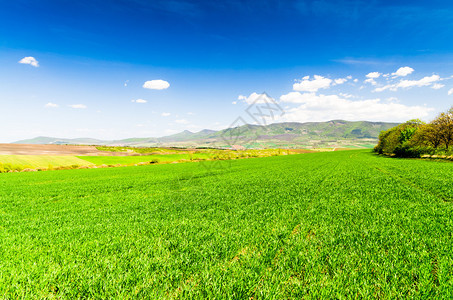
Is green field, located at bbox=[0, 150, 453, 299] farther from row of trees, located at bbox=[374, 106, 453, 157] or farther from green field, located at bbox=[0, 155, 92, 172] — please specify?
green field, located at bbox=[0, 155, 92, 172]

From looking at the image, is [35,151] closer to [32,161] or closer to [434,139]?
[32,161]

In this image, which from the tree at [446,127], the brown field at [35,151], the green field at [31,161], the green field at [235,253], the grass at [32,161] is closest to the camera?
the green field at [235,253]

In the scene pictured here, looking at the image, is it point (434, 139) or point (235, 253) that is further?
point (434, 139)

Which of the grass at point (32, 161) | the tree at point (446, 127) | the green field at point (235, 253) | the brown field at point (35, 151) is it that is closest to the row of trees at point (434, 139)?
the tree at point (446, 127)

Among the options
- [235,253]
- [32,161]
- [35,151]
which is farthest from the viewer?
[35,151]

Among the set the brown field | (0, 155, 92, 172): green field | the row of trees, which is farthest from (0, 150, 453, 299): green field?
the brown field

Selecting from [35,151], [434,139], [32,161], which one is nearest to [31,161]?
[32,161]

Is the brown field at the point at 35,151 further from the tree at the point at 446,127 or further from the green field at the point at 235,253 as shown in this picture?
the tree at the point at 446,127

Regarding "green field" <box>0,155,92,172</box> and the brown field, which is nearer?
"green field" <box>0,155,92,172</box>

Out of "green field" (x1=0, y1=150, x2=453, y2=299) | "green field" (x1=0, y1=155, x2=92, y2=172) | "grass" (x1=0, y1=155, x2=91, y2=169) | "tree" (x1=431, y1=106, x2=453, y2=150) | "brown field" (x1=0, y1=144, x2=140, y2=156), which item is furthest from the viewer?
"brown field" (x1=0, y1=144, x2=140, y2=156)

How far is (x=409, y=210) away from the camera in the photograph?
938 centimetres

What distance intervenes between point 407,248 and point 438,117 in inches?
2625

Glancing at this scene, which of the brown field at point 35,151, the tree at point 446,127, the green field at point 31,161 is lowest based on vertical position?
the green field at point 31,161

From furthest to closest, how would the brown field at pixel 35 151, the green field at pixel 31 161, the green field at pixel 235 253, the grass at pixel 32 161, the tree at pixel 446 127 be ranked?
the brown field at pixel 35 151 → the grass at pixel 32 161 → the green field at pixel 31 161 → the tree at pixel 446 127 → the green field at pixel 235 253
